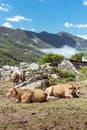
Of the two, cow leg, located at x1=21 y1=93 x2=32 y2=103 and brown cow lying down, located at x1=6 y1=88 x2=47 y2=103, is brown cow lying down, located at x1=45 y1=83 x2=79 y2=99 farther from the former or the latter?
cow leg, located at x1=21 y1=93 x2=32 y2=103

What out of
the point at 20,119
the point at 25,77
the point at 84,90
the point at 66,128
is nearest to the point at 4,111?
the point at 20,119

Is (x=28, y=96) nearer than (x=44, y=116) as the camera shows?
No

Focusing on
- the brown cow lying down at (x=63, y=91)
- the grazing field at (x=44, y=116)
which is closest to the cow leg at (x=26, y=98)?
the grazing field at (x=44, y=116)

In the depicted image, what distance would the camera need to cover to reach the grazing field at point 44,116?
1206cm

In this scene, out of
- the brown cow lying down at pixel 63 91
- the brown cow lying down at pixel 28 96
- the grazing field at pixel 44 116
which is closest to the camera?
the grazing field at pixel 44 116

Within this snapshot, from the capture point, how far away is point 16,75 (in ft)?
95.1

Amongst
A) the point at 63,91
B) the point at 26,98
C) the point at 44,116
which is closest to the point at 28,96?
the point at 26,98

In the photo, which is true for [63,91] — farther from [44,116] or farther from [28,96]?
[44,116]

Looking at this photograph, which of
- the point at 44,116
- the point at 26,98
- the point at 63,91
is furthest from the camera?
the point at 63,91

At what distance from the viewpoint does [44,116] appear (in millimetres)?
13336

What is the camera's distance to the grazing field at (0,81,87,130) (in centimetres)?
1206

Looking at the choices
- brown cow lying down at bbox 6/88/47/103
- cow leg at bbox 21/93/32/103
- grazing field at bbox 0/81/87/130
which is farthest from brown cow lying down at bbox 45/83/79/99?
grazing field at bbox 0/81/87/130

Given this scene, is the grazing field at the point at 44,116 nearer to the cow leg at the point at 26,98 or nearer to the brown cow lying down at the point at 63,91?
the cow leg at the point at 26,98

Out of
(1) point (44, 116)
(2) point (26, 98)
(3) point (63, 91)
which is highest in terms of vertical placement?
(3) point (63, 91)
